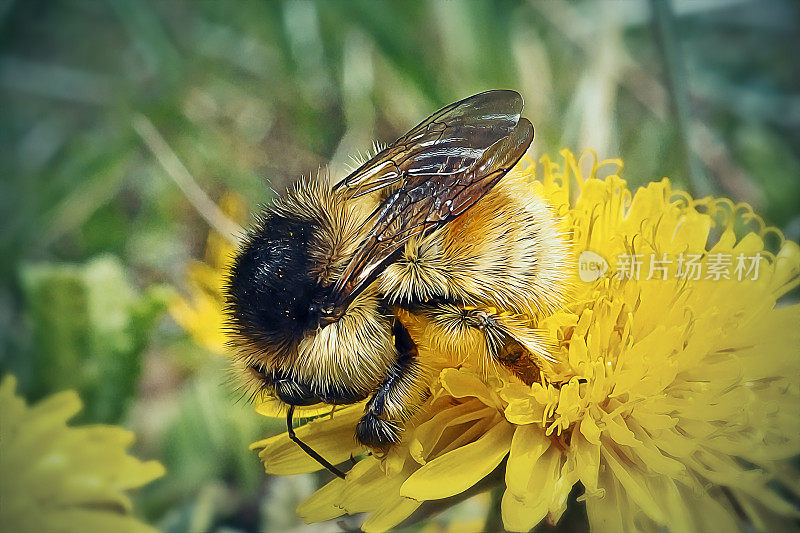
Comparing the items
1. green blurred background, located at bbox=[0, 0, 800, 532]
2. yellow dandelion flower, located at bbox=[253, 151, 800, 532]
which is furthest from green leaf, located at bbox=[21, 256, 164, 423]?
yellow dandelion flower, located at bbox=[253, 151, 800, 532]

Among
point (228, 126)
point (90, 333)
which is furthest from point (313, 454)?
point (228, 126)

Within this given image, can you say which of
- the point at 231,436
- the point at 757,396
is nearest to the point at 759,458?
the point at 757,396

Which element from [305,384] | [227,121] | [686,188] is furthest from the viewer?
[227,121]

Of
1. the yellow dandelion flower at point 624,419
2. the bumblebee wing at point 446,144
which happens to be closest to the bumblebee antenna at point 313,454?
the yellow dandelion flower at point 624,419

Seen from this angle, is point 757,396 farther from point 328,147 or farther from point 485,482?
point 328,147

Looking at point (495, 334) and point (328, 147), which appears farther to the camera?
point (328, 147)

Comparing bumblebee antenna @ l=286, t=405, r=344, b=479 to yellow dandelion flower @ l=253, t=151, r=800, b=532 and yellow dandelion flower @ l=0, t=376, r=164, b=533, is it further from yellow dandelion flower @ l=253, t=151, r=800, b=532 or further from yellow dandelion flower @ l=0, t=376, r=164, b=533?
yellow dandelion flower @ l=0, t=376, r=164, b=533
